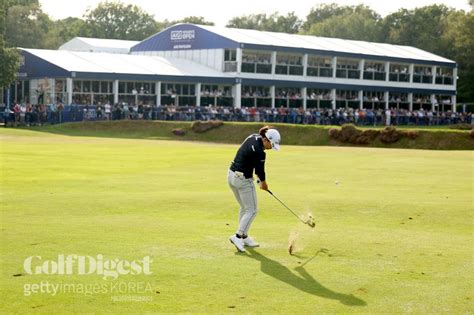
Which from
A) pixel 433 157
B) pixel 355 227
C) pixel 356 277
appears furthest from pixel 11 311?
pixel 433 157

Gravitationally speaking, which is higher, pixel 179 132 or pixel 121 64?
pixel 121 64

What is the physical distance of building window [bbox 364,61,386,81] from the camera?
3656 inches

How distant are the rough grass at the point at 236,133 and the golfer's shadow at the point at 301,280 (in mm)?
37656

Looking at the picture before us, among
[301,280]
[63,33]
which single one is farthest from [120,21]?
[301,280]

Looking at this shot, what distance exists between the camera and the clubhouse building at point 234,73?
72.3m

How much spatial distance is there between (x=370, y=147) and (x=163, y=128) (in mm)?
15436

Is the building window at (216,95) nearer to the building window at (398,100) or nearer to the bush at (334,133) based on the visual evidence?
the building window at (398,100)

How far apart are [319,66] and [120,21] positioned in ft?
240

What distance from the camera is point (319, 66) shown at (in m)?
87.6

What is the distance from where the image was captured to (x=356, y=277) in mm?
13086

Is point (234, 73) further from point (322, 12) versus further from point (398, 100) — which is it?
point (322, 12)

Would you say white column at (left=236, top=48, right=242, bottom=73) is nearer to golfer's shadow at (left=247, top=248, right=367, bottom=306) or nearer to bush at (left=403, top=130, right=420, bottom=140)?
bush at (left=403, top=130, right=420, bottom=140)

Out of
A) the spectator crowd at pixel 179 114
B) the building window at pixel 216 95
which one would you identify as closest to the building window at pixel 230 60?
the building window at pixel 216 95

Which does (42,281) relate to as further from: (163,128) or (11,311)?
(163,128)
